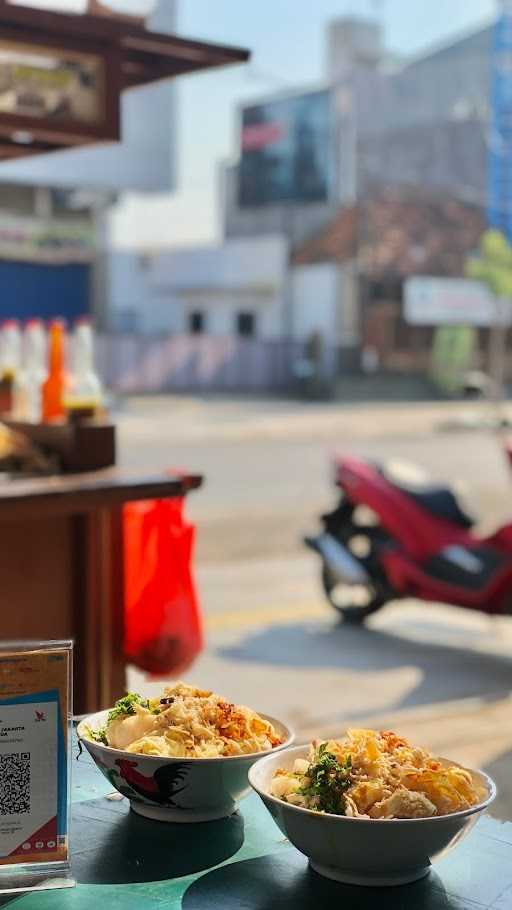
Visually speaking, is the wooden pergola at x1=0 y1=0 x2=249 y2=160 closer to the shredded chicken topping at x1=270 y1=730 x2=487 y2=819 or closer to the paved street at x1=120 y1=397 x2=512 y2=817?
the paved street at x1=120 y1=397 x2=512 y2=817

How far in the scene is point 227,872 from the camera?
1.62m

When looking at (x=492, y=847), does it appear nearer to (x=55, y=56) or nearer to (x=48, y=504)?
(x=48, y=504)

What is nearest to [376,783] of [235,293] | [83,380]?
[83,380]

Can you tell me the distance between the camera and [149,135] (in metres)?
31.8

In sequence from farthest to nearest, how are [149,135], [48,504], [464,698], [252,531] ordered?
[149,135], [252,531], [464,698], [48,504]

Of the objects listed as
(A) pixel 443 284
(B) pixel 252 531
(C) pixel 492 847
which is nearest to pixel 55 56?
(C) pixel 492 847

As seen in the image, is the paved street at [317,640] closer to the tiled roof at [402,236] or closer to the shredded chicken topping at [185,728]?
the shredded chicken topping at [185,728]

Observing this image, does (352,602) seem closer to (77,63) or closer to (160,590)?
(160,590)

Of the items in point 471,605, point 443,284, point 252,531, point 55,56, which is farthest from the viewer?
point 443,284

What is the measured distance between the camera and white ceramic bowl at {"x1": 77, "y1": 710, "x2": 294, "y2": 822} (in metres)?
1.69

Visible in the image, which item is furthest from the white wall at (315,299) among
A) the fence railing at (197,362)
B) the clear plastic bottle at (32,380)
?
the clear plastic bottle at (32,380)

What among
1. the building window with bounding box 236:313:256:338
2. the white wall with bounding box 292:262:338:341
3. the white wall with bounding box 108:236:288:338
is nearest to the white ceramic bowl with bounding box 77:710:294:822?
the white wall with bounding box 292:262:338:341

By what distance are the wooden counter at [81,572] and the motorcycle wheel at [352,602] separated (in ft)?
9.65

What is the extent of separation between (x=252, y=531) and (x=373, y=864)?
9001mm
